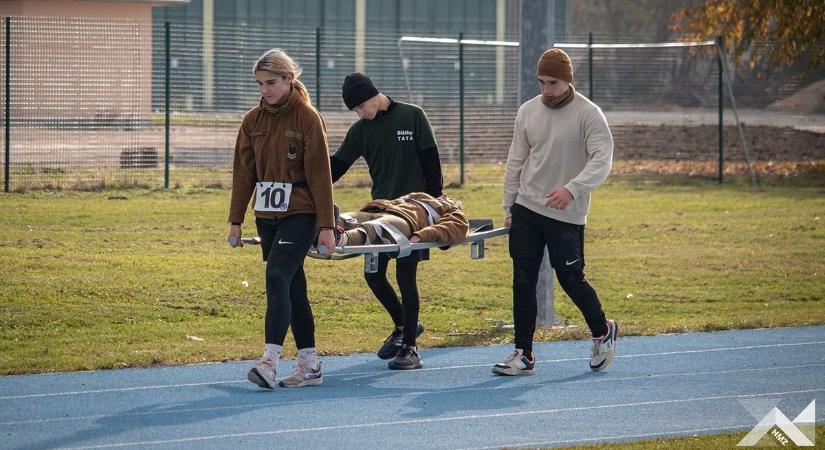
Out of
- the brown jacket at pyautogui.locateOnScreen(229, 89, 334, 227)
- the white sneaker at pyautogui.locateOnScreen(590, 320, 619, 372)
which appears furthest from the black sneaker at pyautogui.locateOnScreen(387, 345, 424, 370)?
the brown jacket at pyautogui.locateOnScreen(229, 89, 334, 227)

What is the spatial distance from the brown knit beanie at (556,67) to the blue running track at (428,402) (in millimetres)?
1922

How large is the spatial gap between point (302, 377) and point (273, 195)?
119cm

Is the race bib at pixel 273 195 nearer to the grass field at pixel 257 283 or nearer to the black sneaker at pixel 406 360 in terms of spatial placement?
the black sneaker at pixel 406 360

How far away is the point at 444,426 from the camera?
766cm

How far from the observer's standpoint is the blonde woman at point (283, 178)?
Answer: 324 inches

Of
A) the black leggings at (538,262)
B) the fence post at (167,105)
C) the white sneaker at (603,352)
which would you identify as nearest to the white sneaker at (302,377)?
the black leggings at (538,262)

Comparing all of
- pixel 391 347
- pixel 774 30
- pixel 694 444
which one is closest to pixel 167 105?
pixel 774 30

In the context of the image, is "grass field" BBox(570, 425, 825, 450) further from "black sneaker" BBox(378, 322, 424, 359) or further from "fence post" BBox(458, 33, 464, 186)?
"fence post" BBox(458, 33, 464, 186)

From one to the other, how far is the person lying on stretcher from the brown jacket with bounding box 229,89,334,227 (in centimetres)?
89

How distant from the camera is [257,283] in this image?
12953 millimetres

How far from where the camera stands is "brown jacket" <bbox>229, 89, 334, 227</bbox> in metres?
8.25

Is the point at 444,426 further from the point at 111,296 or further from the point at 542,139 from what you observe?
the point at 111,296

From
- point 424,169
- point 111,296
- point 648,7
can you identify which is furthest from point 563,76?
point 648,7

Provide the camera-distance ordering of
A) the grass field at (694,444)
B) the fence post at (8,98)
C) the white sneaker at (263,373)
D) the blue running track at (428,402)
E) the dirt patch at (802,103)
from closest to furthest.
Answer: the grass field at (694,444), the blue running track at (428,402), the white sneaker at (263,373), the fence post at (8,98), the dirt patch at (802,103)
